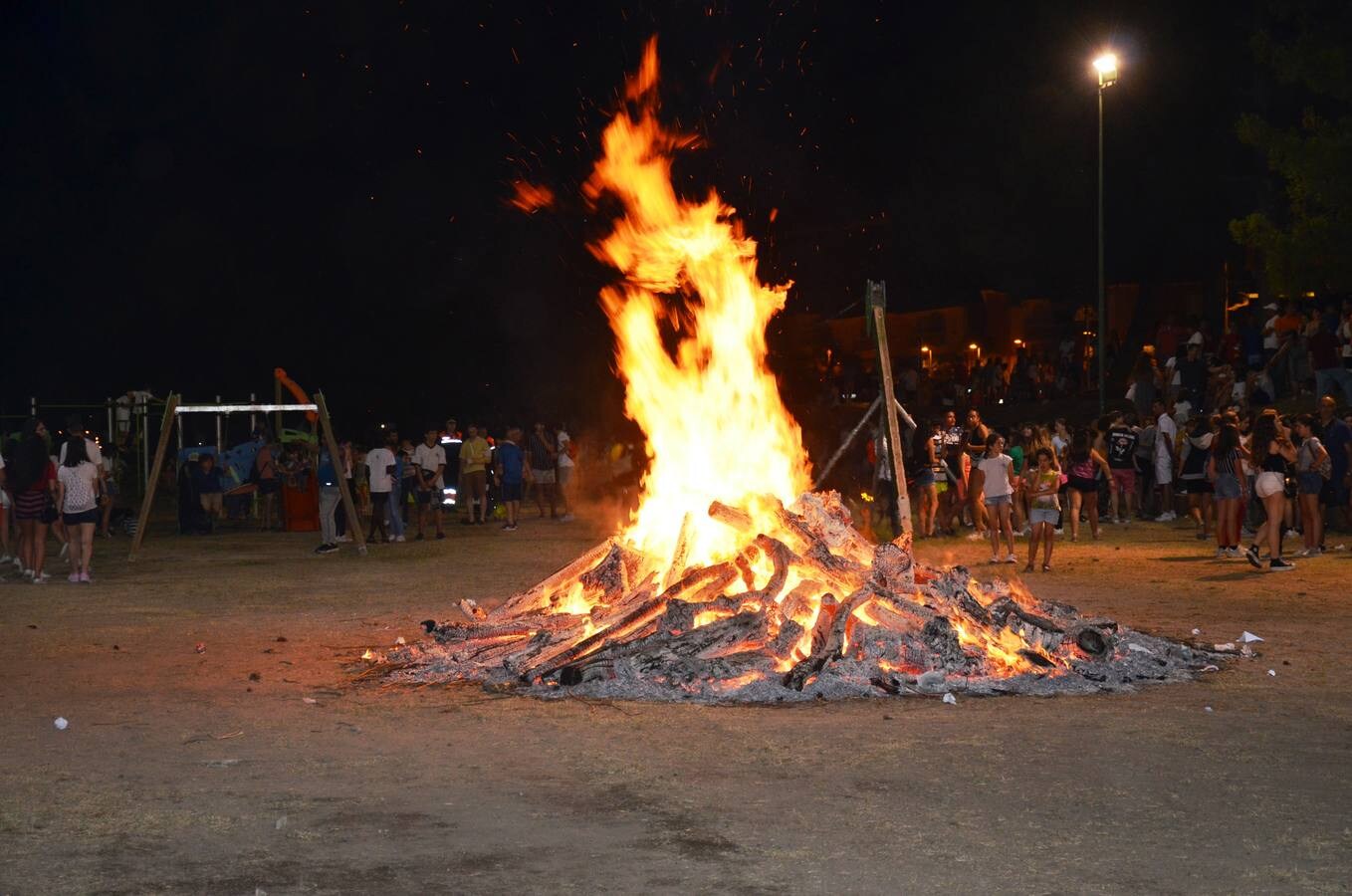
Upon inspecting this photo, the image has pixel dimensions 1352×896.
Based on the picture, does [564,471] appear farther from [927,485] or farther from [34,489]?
[34,489]

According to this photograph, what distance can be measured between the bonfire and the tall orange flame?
0.02m

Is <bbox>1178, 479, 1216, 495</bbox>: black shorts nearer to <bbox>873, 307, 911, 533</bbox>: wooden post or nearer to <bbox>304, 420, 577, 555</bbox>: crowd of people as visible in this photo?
<bbox>873, 307, 911, 533</bbox>: wooden post

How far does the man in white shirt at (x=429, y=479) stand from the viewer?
2335 cm

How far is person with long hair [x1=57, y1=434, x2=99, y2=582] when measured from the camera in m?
16.2

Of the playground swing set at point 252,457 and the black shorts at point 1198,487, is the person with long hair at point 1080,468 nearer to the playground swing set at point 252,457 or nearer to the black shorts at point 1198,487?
the black shorts at point 1198,487

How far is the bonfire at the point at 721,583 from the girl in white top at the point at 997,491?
16.4 feet

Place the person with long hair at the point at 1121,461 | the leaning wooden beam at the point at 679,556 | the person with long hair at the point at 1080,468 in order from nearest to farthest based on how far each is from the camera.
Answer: the leaning wooden beam at the point at 679,556, the person with long hair at the point at 1080,468, the person with long hair at the point at 1121,461

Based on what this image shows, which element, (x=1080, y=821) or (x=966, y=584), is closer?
(x=1080, y=821)

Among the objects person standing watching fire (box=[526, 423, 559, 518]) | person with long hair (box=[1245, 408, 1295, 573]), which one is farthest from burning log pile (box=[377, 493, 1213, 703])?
person standing watching fire (box=[526, 423, 559, 518])

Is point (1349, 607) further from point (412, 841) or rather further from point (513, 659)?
point (412, 841)

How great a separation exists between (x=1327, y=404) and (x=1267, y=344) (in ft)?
28.7

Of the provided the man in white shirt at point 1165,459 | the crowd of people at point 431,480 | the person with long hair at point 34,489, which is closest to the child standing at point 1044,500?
the man in white shirt at point 1165,459

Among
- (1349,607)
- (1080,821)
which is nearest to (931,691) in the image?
(1080,821)

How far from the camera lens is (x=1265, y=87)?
37.8 m
